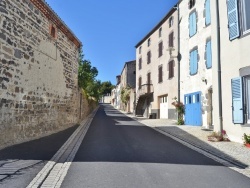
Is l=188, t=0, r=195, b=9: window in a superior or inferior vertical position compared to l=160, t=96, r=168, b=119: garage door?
superior

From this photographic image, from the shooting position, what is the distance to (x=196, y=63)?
679 inches

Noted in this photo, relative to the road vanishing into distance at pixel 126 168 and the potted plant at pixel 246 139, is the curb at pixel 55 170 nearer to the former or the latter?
the road vanishing into distance at pixel 126 168

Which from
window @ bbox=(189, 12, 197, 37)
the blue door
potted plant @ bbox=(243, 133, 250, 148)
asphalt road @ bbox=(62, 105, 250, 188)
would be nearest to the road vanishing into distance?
asphalt road @ bbox=(62, 105, 250, 188)

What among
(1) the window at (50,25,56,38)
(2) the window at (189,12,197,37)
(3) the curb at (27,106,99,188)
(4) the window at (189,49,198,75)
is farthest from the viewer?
(2) the window at (189,12,197,37)

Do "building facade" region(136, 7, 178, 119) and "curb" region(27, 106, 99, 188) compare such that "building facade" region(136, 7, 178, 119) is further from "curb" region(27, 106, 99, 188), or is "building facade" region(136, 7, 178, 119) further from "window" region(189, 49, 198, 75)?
"curb" region(27, 106, 99, 188)

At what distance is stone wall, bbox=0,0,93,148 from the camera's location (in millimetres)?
8195

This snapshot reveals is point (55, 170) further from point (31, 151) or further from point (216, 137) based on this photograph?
point (216, 137)

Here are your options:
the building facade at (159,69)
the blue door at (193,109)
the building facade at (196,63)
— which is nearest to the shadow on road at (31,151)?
the building facade at (196,63)

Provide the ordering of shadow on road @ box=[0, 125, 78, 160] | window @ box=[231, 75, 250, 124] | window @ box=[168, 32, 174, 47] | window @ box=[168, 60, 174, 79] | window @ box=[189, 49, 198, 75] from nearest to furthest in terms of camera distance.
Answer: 1. shadow on road @ box=[0, 125, 78, 160]
2. window @ box=[231, 75, 250, 124]
3. window @ box=[189, 49, 198, 75]
4. window @ box=[168, 60, 174, 79]
5. window @ box=[168, 32, 174, 47]

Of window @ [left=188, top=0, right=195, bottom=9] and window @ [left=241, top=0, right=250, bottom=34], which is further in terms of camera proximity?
window @ [left=188, top=0, right=195, bottom=9]

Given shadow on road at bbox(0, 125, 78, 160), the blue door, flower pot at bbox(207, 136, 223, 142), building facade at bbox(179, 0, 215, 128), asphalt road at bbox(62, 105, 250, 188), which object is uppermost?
building facade at bbox(179, 0, 215, 128)

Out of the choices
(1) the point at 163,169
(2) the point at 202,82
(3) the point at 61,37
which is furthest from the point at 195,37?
(1) the point at 163,169

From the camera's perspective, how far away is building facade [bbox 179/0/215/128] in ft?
51.8

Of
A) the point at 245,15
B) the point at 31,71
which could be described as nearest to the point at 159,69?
the point at 245,15
